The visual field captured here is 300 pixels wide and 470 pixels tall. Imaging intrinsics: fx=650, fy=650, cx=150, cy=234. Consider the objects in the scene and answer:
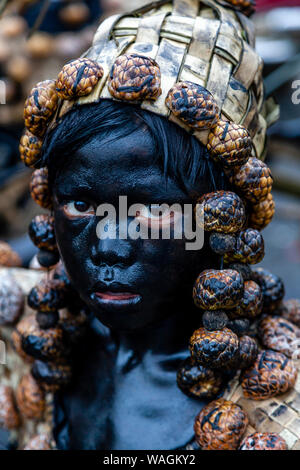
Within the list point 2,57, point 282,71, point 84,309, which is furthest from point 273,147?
point 84,309

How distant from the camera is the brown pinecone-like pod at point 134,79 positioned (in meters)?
1.41

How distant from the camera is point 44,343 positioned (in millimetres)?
1789

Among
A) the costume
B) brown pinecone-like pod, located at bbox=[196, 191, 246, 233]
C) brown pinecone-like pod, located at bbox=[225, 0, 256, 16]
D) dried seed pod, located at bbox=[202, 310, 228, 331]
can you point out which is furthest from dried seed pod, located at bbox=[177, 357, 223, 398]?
brown pinecone-like pod, located at bbox=[225, 0, 256, 16]

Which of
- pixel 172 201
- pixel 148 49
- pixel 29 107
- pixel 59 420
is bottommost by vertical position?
pixel 59 420

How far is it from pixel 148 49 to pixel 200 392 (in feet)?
2.78

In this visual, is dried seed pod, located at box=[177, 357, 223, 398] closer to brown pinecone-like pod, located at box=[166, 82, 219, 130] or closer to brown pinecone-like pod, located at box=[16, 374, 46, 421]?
brown pinecone-like pod, located at box=[16, 374, 46, 421]

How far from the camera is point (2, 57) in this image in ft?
11.8

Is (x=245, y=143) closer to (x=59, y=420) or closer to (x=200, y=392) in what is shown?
(x=200, y=392)

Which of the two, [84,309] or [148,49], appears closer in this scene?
[148,49]

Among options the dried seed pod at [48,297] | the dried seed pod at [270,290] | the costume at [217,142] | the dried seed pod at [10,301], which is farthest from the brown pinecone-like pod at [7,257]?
the dried seed pod at [270,290]

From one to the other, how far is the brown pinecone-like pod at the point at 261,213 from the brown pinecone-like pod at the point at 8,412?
0.92m

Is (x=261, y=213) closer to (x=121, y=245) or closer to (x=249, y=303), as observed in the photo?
(x=249, y=303)

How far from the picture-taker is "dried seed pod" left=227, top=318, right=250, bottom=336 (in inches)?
62.5

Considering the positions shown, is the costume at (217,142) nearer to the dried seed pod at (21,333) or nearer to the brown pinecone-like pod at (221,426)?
the brown pinecone-like pod at (221,426)
